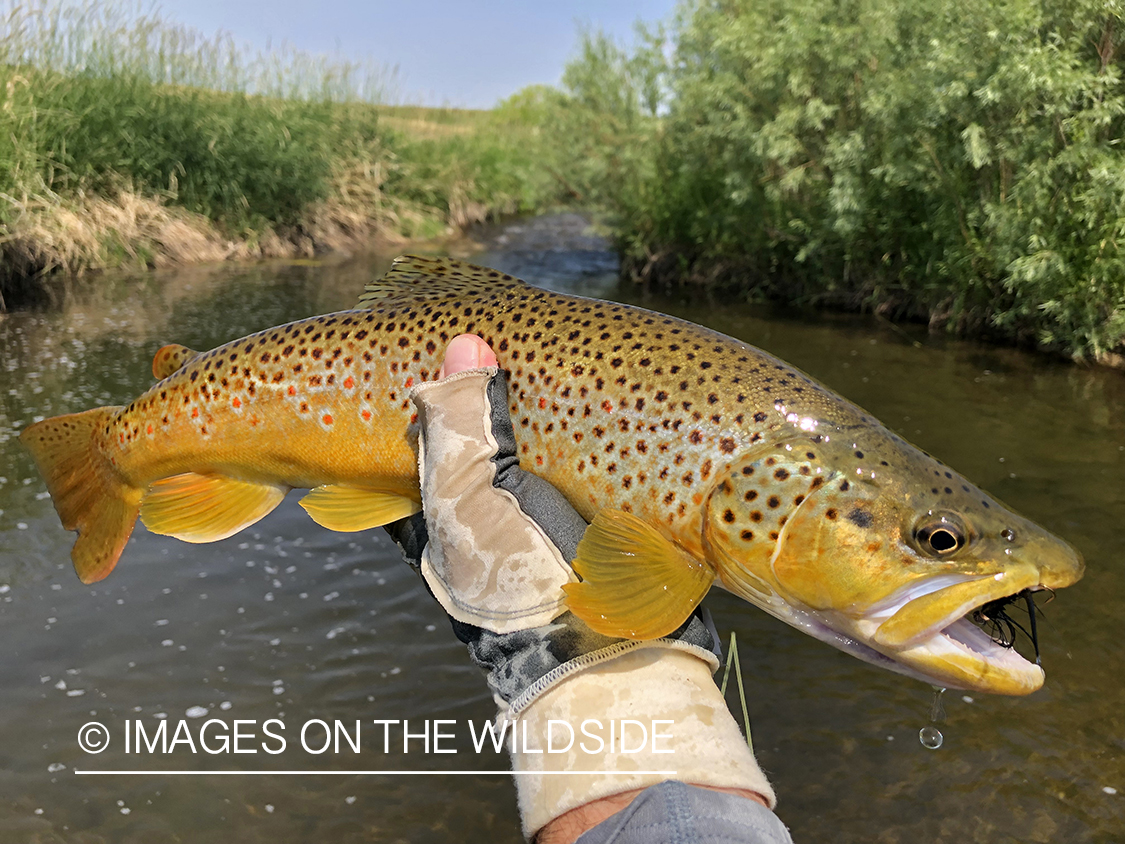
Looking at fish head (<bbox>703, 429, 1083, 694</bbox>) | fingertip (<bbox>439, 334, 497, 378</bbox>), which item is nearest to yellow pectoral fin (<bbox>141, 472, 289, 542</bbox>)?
fingertip (<bbox>439, 334, 497, 378</bbox>)

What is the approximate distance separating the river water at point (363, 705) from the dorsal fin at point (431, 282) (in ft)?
8.25

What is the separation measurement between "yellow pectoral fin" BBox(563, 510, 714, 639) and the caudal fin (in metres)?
1.79

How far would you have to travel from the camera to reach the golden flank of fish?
201 centimetres

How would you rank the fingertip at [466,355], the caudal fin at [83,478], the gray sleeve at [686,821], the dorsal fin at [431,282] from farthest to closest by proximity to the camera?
the caudal fin at [83,478]
the dorsal fin at [431,282]
the fingertip at [466,355]
the gray sleeve at [686,821]

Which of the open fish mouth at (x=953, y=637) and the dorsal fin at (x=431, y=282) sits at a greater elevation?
the dorsal fin at (x=431, y=282)

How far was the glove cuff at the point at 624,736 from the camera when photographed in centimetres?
181

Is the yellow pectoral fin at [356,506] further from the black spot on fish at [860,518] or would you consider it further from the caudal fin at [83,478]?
the black spot on fish at [860,518]

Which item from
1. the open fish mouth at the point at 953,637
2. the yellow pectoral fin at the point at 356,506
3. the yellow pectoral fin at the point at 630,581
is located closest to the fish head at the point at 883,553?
the open fish mouth at the point at 953,637

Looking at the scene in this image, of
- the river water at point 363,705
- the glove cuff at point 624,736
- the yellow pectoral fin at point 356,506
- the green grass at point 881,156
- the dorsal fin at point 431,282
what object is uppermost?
the green grass at point 881,156

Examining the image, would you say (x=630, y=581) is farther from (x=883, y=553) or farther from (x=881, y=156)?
(x=881, y=156)

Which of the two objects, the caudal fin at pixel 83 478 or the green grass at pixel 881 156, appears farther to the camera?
the green grass at pixel 881 156

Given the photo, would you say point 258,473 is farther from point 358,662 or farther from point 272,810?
point 358,662

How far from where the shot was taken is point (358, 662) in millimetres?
4945

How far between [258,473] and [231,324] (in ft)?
34.8
